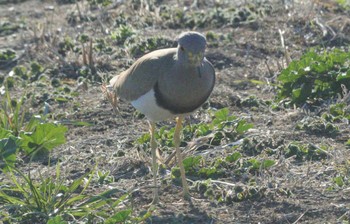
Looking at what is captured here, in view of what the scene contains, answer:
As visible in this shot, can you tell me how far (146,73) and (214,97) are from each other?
2.07 m

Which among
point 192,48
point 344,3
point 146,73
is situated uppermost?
point 192,48

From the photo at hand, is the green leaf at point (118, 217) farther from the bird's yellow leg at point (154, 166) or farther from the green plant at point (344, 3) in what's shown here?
the green plant at point (344, 3)

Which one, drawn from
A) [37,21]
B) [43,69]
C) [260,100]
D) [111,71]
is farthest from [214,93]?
[37,21]

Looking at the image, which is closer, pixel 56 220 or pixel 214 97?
pixel 56 220

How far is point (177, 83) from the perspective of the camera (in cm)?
624

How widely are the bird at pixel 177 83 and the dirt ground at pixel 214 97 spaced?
47cm

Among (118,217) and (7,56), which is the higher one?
(118,217)

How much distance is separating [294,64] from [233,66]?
1299 millimetres

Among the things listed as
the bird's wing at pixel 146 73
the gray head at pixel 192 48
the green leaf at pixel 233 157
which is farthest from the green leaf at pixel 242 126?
the gray head at pixel 192 48

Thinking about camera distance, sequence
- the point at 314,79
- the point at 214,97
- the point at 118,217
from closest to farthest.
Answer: the point at 118,217, the point at 314,79, the point at 214,97

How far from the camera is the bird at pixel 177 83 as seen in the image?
619 centimetres

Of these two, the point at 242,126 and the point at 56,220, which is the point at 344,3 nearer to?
the point at 242,126

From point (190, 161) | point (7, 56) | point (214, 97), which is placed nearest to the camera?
point (190, 161)

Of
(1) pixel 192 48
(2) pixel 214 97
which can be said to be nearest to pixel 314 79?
(2) pixel 214 97
